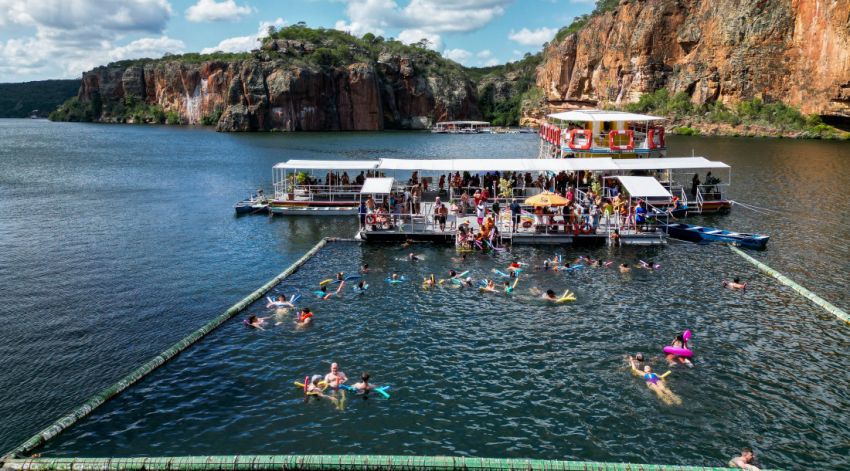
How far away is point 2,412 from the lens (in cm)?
1739

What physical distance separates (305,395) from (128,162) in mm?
77838

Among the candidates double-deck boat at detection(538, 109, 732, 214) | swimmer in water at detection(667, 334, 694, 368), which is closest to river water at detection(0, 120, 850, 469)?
swimmer in water at detection(667, 334, 694, 368)

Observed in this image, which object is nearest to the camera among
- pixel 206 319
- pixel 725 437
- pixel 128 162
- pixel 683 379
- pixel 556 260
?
pixel 725 437

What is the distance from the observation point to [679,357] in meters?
20.2

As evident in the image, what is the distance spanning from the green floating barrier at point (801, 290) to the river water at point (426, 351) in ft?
1.75

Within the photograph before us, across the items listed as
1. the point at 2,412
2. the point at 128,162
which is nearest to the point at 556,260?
the point at 2,412

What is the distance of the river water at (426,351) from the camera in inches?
636

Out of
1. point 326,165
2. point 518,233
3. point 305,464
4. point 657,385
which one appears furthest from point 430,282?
point 326,165

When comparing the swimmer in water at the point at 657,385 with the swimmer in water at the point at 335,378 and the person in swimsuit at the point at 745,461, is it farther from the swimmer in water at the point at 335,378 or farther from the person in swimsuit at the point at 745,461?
the swimmer in water at the point at 335,378

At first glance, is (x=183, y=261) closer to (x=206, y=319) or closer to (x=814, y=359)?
(x=206, y=319)

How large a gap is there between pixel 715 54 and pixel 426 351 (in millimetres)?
120758

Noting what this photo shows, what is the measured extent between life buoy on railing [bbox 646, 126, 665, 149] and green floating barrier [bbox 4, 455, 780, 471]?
37933 mm

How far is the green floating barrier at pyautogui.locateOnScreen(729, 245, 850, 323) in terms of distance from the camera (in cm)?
2418

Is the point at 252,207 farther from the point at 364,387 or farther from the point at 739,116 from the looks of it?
the point at 739,116
